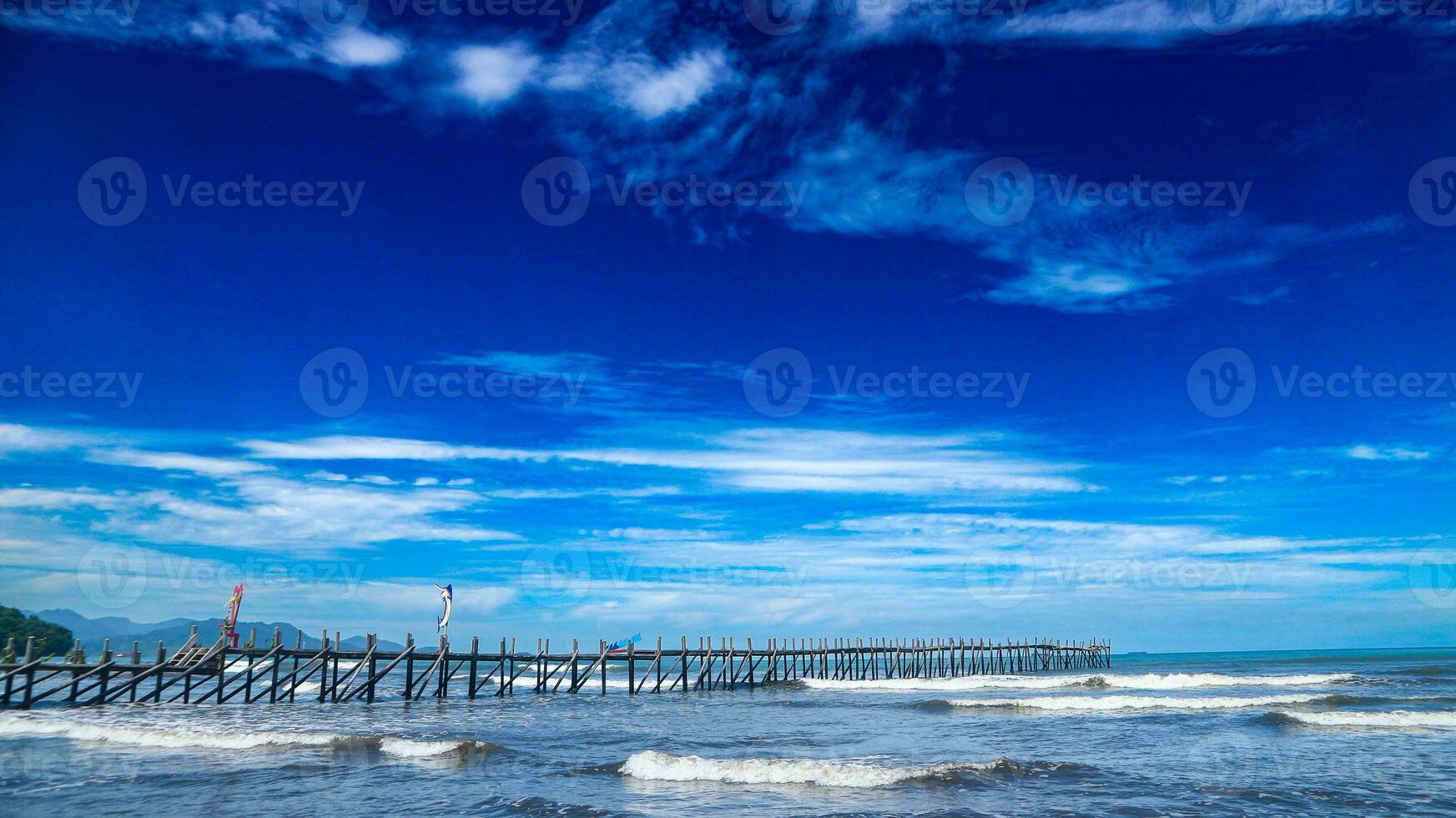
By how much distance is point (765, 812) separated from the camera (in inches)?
545

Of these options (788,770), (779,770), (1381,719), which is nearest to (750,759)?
(779,770)

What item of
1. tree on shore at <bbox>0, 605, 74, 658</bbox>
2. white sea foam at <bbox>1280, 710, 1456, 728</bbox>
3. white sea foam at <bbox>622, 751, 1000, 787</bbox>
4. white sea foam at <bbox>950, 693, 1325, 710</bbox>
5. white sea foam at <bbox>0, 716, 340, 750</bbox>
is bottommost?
tree on shore at <bbox>0, 605, 74, 658</bbox>

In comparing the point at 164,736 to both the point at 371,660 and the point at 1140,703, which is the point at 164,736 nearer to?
the point at 371,660

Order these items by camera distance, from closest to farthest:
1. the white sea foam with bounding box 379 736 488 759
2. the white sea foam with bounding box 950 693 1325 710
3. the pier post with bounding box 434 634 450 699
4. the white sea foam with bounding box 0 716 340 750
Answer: the white sea foam with bounding box 379 736 488 759
the white sea foam with bounding box 0 716 340 750
the white sea foam with bounding box 950 693 1325 710
the pier post with bounding box 434 634 450 699

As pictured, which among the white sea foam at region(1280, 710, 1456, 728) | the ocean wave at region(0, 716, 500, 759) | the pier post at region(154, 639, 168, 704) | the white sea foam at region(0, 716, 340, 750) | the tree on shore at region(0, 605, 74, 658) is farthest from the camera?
the tree on shore at region(0, 605, 74, 658)

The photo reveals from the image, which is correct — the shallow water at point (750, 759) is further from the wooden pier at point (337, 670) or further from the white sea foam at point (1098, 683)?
the white sea foam at point (1098, 683)

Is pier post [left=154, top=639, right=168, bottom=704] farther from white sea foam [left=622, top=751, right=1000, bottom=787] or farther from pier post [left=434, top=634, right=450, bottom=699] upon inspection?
white sea foam [left=622, top=751, right=1000, bottom=787]

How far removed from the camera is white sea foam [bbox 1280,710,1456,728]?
2491 cm

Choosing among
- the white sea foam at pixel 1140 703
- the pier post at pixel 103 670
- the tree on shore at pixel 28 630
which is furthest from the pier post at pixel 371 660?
the tree on shore at pixel 28 630

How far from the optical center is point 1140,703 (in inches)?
1353

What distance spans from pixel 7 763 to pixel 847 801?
18.5m

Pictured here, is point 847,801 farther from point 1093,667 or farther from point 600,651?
point 1093,667

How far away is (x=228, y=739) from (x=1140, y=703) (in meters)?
32.9

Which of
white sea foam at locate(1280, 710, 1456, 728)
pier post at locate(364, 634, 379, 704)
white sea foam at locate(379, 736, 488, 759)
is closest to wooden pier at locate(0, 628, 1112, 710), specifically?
pier post at locate(364, 634, 379, 704)
